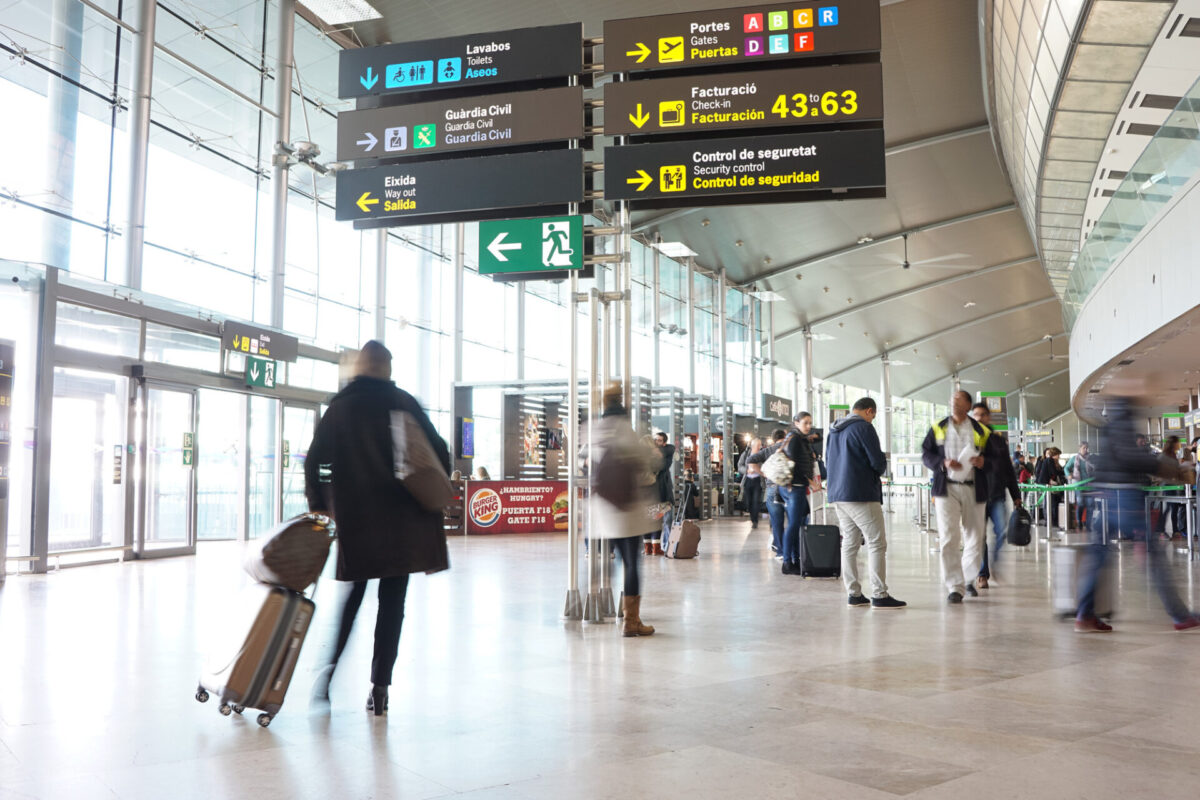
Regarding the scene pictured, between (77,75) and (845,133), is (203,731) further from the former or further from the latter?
(77,75)

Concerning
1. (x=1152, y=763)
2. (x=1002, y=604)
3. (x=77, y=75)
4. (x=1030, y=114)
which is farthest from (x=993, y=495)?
(x=77, y=75)

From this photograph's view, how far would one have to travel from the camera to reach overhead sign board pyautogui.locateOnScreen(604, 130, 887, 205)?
598 centimetres

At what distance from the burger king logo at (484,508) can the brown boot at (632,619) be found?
1109 centimetres

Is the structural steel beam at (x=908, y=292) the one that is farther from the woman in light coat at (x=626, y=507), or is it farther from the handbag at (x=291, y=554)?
the handbag at (x=291, y=554)

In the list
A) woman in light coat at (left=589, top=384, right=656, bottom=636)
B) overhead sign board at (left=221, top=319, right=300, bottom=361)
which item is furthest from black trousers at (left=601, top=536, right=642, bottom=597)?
overhead sign board at (left=221, top=319, right=300, bottom=361)

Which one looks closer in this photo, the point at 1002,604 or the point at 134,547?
the point at 1002,604

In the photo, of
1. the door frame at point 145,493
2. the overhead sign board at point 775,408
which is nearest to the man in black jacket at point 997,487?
the door frame at point 145,493

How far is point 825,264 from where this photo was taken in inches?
1057

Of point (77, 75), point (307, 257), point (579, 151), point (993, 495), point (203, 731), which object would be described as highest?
point (77, 75)

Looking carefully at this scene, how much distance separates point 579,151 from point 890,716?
13.5 feet

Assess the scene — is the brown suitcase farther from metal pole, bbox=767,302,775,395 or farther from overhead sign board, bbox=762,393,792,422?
metal pole, bbox=767,302,775,395

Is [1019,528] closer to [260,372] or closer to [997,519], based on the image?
[997,519]

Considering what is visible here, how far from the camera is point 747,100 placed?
20.0ft

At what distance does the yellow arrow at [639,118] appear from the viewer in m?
6.19
